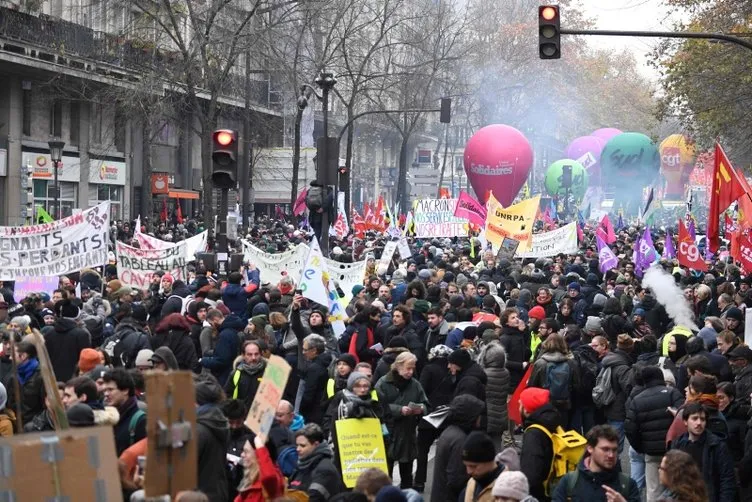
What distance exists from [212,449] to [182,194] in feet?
157

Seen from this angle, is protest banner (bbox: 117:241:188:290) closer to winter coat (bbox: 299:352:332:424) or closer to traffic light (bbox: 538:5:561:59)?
traffic light (bbox: 538:5:561:59)

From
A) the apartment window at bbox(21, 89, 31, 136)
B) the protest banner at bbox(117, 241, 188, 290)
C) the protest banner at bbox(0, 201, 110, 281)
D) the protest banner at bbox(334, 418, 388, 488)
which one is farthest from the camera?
the apartment window at bbox(21, 89, 31, 136)

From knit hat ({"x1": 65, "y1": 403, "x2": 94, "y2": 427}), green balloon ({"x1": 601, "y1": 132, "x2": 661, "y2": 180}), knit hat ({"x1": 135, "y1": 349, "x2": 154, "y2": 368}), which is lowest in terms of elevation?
knit hat ({"x1": 135, "y1": 349, "x2": 154, "y2": 368})

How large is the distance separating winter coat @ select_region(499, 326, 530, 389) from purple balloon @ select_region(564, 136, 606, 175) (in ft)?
237

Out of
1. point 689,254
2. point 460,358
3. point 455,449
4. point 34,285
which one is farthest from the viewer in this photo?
point 689,254

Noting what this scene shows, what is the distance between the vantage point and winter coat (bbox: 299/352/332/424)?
11.5m

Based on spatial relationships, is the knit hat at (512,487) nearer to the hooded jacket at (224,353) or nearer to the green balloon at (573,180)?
the hooded jacket at (224,353)

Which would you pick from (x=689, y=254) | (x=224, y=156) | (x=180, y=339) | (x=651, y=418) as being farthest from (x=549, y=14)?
(x=689, y=254)

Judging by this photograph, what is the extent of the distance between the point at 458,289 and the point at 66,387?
10012mm

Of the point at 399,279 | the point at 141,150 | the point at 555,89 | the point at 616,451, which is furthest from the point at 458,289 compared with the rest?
the point at 555,89

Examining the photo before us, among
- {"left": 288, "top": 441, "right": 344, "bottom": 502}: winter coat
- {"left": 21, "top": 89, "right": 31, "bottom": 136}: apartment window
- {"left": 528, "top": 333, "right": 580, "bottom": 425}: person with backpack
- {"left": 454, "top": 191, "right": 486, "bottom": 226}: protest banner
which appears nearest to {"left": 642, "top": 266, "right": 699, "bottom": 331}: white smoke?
{"left": 528, "top": 333, "right": 580, "bottom": 425}: person with backpack

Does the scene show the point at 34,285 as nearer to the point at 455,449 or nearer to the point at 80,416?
the point at 455,449

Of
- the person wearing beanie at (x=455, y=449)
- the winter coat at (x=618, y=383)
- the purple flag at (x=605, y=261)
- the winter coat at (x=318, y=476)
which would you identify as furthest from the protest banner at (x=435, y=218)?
the winter coat at (x=318, y=476)

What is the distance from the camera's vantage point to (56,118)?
45094mm
